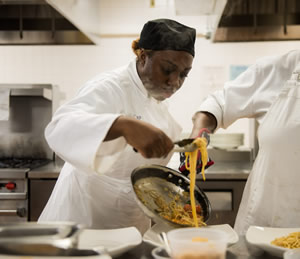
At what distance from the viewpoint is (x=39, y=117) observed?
3441 millimetres

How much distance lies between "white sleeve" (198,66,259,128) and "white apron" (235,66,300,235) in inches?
6.5

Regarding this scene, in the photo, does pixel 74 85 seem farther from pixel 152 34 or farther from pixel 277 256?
pixel 277 256

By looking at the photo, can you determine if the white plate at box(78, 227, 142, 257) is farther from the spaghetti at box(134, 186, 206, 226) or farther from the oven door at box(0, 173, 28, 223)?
the oven door at box(0, 173, 28, 223)

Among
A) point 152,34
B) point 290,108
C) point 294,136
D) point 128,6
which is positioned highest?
point 128,6

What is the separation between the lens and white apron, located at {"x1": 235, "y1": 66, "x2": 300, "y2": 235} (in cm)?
146

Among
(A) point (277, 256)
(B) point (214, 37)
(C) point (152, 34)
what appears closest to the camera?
(A) point (277, 256)

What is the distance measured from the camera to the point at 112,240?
1128 millimetres

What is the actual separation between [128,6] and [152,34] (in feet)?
8.08

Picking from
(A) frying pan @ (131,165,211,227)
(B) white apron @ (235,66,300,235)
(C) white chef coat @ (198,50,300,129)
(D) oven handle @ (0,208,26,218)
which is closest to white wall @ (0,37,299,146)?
(D) oven handle @ (0,208,26,218)

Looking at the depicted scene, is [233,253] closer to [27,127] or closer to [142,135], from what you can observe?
[142,135]

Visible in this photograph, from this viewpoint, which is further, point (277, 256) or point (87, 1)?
point (87, 1)

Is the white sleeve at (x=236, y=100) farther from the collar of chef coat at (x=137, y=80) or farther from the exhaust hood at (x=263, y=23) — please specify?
the exhaust hood at (x=263, y=23)

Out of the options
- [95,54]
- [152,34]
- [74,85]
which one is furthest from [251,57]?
[152,34]

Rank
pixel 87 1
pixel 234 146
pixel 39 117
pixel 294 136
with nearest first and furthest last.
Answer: pixel 294 136 → pixel 87 1 → pixel 234 146 → pixel 39 117
